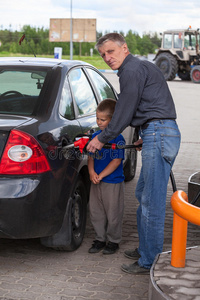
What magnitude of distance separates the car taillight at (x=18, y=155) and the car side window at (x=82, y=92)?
3.62 feet

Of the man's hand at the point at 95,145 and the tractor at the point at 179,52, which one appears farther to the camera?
the tractor at the point at 179,52

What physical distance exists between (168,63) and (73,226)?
1004 inches

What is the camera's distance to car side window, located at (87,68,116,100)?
5508 mm

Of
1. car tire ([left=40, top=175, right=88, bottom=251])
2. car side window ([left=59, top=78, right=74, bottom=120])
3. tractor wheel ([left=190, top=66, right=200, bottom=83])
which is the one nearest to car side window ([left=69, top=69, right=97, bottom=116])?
car side window ([left=59, top=78, right=74, bottom=120])

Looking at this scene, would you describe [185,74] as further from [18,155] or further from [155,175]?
[18,155]

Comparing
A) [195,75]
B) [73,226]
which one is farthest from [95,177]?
[195,75]

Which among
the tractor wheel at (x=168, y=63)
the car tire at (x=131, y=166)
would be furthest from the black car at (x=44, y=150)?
the tractor wheel at (x=168, y=63)

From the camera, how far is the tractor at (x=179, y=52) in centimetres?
2891

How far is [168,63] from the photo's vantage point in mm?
28969

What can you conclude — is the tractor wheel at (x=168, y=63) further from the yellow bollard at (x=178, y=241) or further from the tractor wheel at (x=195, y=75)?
the yellow bollard at (x=178, y=241)

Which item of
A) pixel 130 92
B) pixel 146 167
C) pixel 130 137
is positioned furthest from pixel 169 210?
pixel 130 92

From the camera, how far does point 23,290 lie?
A: 3.74 metres

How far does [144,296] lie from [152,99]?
145 centimetres

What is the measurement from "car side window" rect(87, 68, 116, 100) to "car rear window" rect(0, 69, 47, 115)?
3.12 feet
